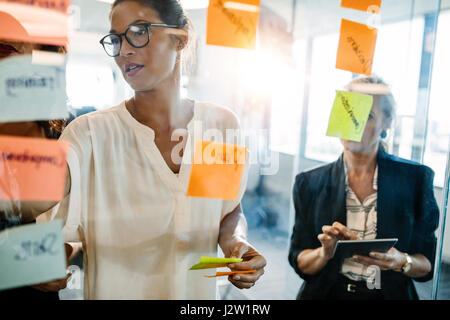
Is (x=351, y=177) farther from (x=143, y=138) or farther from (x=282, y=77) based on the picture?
(x=143, y=138)

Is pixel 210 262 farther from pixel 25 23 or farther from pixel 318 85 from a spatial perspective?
pixel 318 85

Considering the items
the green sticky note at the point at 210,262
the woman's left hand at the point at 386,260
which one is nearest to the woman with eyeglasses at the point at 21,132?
the green sticky note at the point at 210,262

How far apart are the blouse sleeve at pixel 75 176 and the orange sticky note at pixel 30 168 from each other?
2 centimetres

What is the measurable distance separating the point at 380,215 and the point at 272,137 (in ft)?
1.27

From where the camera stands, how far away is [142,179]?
2.01ft

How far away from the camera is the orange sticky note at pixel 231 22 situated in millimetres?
629

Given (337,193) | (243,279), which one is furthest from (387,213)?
(243,279)

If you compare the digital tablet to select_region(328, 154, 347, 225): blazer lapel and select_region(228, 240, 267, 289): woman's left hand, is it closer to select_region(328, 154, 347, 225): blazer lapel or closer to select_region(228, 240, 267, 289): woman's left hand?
select_region(328, 154, 347, 225): blazer lapel

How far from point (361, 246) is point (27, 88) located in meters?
0.77

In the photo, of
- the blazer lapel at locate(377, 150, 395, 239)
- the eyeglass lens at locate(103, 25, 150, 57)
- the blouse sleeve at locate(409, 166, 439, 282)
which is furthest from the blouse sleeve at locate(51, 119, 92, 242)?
the blouse sleeve at locate(409, 166, 439, 282)

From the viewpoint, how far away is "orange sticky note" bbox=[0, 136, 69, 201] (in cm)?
51

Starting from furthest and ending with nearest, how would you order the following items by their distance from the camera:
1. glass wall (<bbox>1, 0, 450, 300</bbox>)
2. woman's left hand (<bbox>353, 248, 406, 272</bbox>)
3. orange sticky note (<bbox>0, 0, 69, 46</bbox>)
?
woman's left hand (<bbox>353, 248, 406, 272</bbox>) < glass wall (<bbox>1, 0, 450, 300</bbox>) < orange sticky note (<bbox>0, 0, 69, 46</bbox>)

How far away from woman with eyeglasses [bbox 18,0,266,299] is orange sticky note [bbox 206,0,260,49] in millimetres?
53
